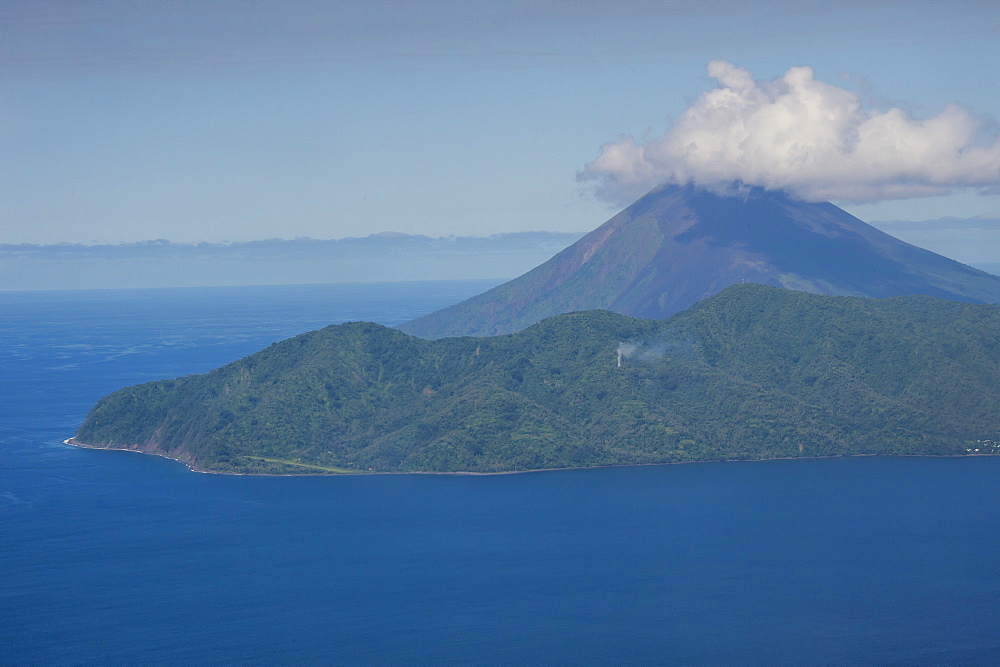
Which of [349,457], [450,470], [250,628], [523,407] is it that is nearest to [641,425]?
[523,407]

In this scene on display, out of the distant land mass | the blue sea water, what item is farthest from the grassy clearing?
the blue sea water

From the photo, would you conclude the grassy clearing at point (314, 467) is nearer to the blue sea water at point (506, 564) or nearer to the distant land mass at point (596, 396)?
A: the distant land mass at point (596, 396)

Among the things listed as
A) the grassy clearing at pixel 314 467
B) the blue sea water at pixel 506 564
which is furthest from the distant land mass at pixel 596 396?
the blue sea water at pixel 506 564

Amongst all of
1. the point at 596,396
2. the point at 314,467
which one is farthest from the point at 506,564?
the point at 596,396

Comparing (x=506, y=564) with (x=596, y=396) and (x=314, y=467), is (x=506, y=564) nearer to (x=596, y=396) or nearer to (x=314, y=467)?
(x=314, y=467)

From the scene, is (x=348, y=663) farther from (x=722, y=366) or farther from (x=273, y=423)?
(x=722, y=366)

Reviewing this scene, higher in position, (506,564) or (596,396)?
(596,396)

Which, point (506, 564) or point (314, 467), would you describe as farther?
point (314, 467)

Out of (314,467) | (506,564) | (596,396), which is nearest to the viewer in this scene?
(506,564)

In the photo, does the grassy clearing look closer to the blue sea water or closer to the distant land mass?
the distant land mass
